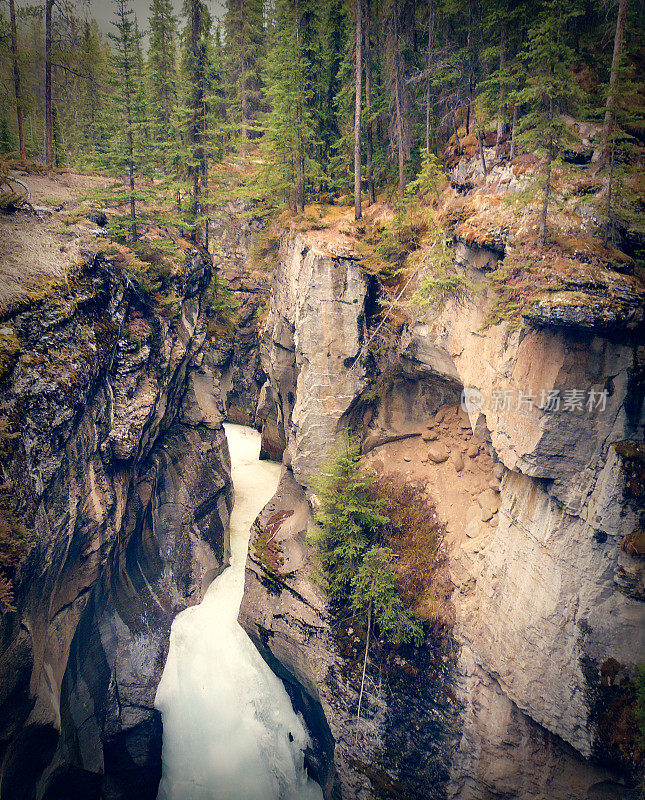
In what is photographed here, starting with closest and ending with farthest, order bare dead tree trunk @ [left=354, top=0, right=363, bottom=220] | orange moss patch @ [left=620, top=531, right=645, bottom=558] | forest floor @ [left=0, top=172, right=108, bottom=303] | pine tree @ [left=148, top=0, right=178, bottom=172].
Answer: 1. orange moss patch @ [left=620, top=531, right=645, bottom=558]
2. forest floor @ [left=0, top=172, right=108, bottom=303]
3. bare dead tree trunk @ [left=354, top=0, right=363, bottom=220]
4. pine tree @ [left=148, top=0, right=178, bottom=172]

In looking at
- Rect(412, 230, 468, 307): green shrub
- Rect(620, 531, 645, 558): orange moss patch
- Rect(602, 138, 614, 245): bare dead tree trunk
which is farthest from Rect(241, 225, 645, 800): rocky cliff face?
Rect(602, 138, 614, 245): bare dead tree trunk

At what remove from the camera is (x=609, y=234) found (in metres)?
11.5

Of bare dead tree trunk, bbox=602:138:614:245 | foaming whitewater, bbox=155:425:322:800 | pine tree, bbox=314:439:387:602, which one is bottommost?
foaming whitewater, bbox=155:425:322:800

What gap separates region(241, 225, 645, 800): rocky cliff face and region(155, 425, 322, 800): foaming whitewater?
3.33ft

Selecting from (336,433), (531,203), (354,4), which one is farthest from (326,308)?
(354,4)

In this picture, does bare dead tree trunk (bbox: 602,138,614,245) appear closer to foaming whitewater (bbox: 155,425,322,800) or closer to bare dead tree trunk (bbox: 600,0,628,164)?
bare dead tree trunk (bbox: 600,0,628,164)

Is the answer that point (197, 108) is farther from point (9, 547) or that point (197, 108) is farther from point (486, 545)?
point (486, 545)

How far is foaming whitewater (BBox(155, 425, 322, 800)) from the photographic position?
603 inches

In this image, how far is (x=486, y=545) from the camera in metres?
13.9

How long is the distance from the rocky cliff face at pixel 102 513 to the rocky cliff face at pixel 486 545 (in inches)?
166

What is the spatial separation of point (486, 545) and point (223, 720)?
1180cm

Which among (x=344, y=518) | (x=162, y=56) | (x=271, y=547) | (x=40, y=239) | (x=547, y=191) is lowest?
(x=271, y=547)

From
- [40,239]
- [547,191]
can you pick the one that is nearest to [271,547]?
[40,239]

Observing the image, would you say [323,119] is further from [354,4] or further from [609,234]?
[609,234]
